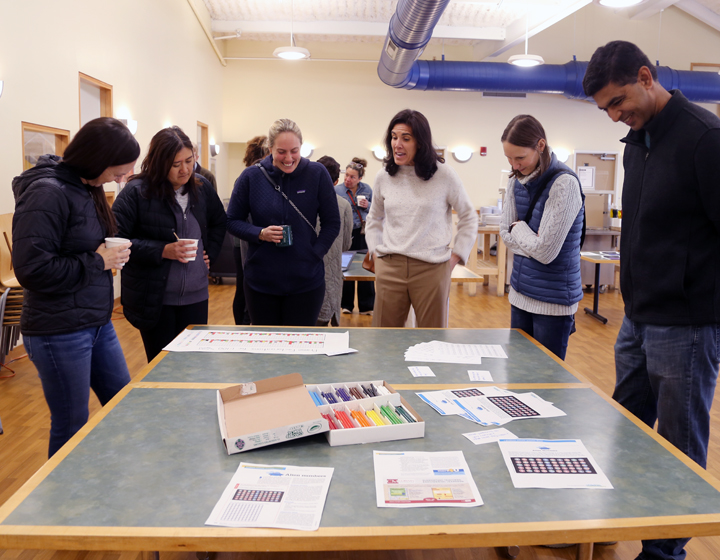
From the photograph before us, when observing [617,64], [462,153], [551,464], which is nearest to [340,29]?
[462,153]

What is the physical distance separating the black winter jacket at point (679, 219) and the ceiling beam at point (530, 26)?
726 centimetres

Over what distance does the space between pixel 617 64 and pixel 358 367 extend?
3.97ft

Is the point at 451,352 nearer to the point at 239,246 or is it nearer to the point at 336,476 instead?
the point at 336,476

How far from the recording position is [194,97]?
364 inches

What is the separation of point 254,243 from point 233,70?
10091mm

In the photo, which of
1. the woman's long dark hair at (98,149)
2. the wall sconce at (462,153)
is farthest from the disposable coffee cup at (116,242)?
the wall sconce at (462,153)

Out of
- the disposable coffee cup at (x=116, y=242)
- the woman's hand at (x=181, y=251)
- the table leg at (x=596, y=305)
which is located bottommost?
the table leg at (x=596, y=305)

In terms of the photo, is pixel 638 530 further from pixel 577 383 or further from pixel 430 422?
pixel 577 383

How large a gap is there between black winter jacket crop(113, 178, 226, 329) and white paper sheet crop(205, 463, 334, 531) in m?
1.26

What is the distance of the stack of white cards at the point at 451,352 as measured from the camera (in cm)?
201

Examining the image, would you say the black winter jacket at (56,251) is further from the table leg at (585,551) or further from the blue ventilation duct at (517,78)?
the blue ventilation duct at (517,78)

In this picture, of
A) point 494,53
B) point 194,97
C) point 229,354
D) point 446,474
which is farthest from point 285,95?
point 446,474

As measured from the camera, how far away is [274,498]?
3.71ft

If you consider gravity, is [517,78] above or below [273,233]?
above
